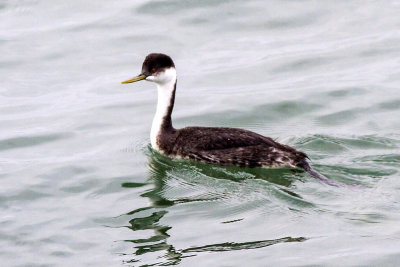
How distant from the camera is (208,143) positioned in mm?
11391

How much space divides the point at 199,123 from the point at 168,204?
2.99 meters

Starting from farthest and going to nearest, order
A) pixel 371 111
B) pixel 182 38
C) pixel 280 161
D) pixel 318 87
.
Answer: pixel 182 38
pixel 318 87
pixel 371 111
pixel 280 161

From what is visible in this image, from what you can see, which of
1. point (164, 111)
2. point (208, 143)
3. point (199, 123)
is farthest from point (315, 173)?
point (199, 123)

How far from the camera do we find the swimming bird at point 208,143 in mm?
11094

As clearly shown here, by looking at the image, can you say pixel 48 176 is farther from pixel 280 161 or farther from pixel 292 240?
pixel 292 240

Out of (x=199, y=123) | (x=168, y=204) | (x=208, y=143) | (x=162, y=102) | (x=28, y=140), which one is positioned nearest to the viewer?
(x=168, y=204)

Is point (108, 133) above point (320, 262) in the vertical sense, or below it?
above

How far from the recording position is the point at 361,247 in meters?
9.01

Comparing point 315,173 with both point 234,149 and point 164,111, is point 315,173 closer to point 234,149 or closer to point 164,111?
point 234,149

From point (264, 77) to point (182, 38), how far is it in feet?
7.31

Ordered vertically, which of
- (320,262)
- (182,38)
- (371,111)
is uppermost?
(182,38)

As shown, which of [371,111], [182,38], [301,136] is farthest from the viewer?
[182,38]

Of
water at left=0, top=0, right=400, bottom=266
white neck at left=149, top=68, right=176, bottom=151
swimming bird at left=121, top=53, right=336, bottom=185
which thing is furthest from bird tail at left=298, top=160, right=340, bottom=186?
white neck at left=149, top=68, right=176, bottom=151

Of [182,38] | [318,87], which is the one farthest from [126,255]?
[182,38]
